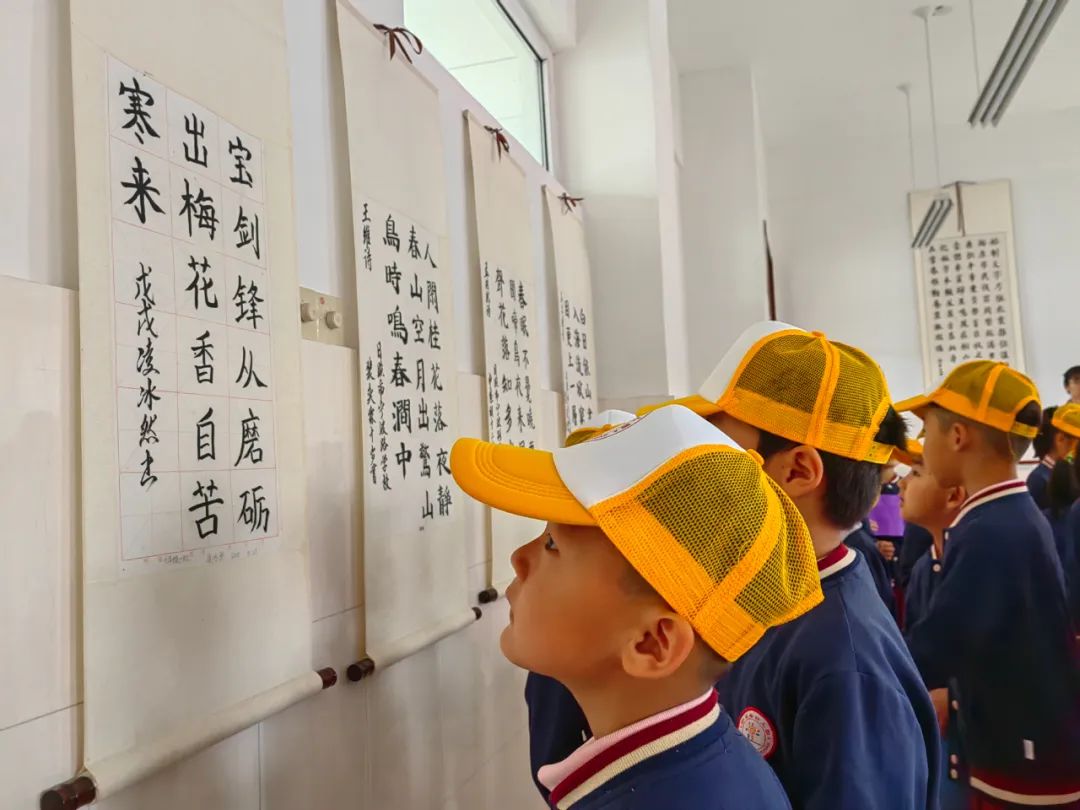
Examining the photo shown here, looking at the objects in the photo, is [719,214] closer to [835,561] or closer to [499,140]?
[499,140]

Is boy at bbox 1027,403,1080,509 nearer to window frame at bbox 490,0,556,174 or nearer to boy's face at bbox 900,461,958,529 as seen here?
boy's face at bbox 900,461,958,529

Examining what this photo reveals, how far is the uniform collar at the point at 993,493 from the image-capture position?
1.66m

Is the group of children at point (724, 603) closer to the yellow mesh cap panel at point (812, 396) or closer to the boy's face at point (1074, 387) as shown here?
the yellow mesh cap panel at point (812, 396)

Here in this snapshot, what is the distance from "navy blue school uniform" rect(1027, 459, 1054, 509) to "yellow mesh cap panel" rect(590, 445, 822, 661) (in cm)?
281

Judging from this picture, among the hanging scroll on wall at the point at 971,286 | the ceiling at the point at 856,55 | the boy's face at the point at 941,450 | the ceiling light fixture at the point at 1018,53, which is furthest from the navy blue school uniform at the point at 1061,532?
the hanging scroll on wall at the point at 971,286

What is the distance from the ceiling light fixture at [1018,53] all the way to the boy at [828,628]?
1.97m

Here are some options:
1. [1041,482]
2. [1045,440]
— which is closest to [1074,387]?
[1041,482]

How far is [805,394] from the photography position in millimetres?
1080

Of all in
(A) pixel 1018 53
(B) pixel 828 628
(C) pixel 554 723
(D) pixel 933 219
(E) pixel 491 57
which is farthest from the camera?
(D) pixel 933 219

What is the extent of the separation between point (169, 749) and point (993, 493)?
1531 millimetres

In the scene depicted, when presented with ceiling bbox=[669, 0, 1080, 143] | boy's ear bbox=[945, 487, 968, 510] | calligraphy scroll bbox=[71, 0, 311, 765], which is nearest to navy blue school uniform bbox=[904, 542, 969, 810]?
boy's ear bbox=[945, 487, 968, 510]

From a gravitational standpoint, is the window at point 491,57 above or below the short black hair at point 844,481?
above

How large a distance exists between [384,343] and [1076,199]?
18.2ft

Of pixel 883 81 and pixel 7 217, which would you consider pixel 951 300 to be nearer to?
pixel 883 81
